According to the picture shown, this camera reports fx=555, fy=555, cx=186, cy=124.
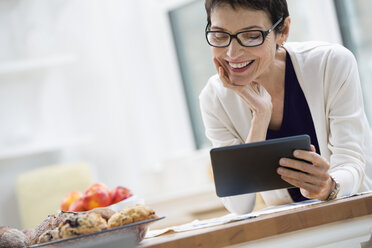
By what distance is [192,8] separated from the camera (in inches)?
161

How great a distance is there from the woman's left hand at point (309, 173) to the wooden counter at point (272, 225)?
0.15 m

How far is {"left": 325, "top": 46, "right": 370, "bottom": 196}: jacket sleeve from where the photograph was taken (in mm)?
1587

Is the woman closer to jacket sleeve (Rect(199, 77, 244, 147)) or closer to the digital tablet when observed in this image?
jacket sleeve (Rect(199, 77, 244, 147))

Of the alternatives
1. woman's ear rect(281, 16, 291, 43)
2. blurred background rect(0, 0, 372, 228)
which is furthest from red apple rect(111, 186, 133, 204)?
blurred background rect(0, 0, 372, 228)

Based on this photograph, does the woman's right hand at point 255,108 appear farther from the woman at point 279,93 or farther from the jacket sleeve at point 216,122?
the jacket sleeve at point 216,122

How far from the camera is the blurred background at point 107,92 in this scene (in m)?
3.84

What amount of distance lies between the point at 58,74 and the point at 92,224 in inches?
119

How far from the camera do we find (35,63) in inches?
149

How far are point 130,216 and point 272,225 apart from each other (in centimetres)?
29

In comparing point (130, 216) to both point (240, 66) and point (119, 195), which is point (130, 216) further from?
point (240, 66)

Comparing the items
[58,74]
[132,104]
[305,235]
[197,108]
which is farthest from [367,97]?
[305,235]

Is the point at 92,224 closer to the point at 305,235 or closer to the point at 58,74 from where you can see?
the point at 305,235

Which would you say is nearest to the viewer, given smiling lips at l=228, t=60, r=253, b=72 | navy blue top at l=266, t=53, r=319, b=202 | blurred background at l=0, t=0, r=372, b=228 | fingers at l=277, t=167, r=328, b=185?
fingers at l=277, t=167, r=328, b=185

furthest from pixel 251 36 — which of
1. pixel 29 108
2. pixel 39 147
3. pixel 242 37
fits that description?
pixel 29 108
